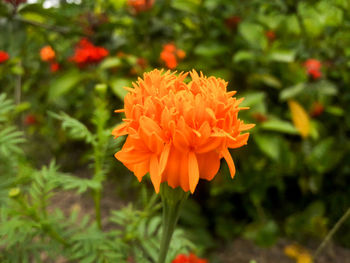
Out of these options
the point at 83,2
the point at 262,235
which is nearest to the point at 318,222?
the point at 262,235

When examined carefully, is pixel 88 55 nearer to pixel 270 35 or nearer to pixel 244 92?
pixel 244 92

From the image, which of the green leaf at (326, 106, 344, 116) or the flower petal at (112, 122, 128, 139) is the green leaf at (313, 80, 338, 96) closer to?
the green leaf at (326, 106, 344, 116)

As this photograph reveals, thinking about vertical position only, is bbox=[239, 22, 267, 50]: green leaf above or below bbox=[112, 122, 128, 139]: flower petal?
below

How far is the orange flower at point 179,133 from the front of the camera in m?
0.36

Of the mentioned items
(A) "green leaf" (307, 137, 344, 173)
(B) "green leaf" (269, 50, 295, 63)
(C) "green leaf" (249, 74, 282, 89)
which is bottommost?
(A) "green leaf" (307, 137, 344, 173)

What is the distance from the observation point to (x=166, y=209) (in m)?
0.47

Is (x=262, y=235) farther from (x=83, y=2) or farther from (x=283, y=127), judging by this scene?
(x=83, y=2)

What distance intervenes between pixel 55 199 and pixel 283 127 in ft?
3.98

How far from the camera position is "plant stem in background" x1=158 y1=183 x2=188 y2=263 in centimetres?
42

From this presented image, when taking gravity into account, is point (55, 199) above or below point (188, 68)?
below

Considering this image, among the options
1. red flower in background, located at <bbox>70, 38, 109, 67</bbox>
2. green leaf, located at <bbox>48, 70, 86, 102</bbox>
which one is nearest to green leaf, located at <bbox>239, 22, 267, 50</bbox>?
red flower in background, located at <bbox>70, 38, 109, 67</bbox>

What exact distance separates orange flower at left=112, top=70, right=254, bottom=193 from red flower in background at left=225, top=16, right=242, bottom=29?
1089 millimetres

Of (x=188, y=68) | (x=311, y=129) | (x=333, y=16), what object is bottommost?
(x=311, y=129)

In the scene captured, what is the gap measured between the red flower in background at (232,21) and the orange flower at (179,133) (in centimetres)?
109
